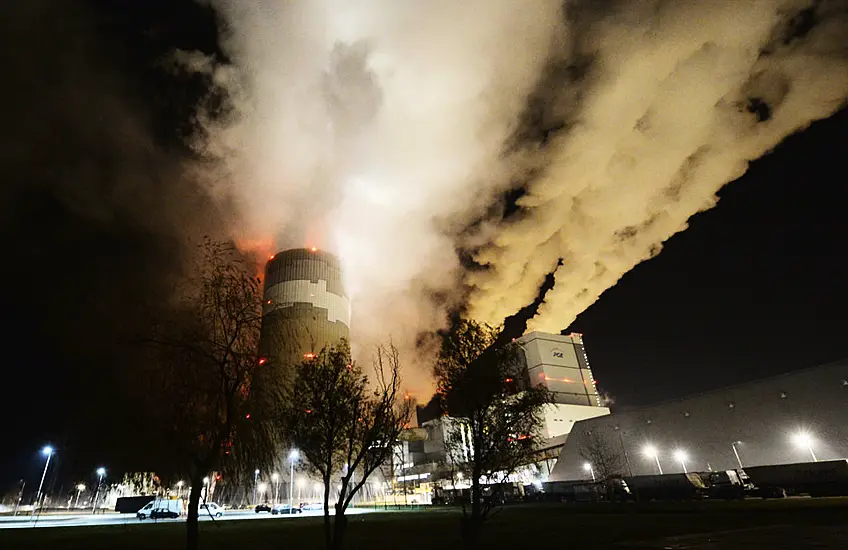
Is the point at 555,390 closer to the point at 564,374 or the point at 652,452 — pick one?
the point at 564,374

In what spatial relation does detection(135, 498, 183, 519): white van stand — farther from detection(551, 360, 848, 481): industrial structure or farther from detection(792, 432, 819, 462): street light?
detection(792, 432, 819, 462): street light

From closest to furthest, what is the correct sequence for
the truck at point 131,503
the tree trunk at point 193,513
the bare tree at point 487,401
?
the tree trunk at point 193,513 < the bare tree at point 487,401 < the truck at point 131,503

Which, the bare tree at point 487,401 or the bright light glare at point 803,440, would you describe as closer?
the bare tree at point 487,401

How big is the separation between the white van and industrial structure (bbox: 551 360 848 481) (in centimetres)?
5672

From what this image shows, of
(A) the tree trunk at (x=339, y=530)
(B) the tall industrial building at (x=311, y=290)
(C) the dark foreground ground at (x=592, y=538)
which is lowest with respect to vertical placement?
(C) the dark foreground ground at (x=592, y=538)

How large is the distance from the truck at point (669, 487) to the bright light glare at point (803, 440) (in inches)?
465

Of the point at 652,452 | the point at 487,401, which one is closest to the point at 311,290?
the point at 652,452

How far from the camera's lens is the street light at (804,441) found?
47.0 metres

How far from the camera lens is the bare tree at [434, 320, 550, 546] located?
17709mm

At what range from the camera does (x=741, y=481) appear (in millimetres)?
47719

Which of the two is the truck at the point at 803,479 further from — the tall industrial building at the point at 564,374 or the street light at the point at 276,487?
the tall industrial building at the point at 564,374

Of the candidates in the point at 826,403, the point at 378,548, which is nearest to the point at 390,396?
the point at 378,548

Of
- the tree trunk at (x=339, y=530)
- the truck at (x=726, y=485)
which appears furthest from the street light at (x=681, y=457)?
the tree trunk at (x=339, y=530)

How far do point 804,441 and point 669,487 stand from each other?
1573cm
